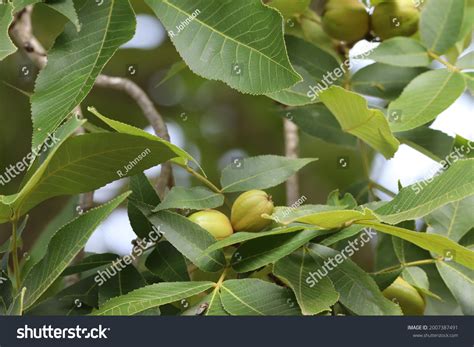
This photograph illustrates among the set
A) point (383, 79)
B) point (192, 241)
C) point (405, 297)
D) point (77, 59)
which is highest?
point (77, 59)

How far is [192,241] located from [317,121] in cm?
48

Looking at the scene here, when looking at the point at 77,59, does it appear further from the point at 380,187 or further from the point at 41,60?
the point at 380,187

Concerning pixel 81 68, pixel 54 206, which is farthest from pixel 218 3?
pixel 54 206

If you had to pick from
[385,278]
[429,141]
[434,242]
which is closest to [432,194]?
[434,242]

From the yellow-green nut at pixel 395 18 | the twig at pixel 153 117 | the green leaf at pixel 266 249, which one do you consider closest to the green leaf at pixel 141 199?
the green leaf at pixel 266 249

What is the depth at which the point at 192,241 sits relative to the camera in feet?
3.13

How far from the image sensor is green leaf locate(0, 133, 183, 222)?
0.88 meters

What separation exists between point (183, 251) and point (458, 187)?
320 millimetres

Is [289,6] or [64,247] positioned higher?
[289,6]

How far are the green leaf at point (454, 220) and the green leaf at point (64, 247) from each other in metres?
0.47

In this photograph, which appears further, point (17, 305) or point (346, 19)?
point (346, 19)

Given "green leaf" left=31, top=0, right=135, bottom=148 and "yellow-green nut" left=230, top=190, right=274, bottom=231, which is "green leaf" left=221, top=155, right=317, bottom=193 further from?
"green leaf" left=31, top=0, right=135, bottom=148

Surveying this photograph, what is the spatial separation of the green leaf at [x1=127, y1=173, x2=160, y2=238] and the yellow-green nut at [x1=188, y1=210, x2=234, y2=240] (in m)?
0.06

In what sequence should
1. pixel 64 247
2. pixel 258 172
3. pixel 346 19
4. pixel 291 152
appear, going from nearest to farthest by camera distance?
pixel 64 247, pixel 258 172, pixel 346 19, pixel 291 152
